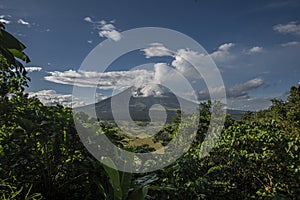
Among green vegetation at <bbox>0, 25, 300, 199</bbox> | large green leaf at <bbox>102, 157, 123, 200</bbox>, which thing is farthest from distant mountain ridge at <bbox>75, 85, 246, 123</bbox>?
large green leaf at <bbox>102, 157, 123, 200</bbox>

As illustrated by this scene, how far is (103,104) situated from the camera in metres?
2.84

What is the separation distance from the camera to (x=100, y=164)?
7.39ft

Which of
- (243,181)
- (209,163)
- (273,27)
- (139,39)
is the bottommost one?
(243,181)

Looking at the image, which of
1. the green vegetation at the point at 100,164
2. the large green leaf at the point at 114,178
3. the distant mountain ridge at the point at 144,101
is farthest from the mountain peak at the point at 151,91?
the large green leaf at the point at 114,178

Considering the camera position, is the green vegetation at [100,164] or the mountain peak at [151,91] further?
the mountain peak at [151,91]

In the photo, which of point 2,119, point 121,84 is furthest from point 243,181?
point 2,119

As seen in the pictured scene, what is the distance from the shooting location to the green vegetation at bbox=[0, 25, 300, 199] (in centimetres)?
211

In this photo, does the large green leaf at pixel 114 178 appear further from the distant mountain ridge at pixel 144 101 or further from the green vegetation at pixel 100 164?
the distant mountain ridge at pixel 144 101

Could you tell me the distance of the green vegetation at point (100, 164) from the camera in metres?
2.11

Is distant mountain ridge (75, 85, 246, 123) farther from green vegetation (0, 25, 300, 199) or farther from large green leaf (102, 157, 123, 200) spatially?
large green leaf (102, 157, 123, 200)

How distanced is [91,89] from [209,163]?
1548 mm

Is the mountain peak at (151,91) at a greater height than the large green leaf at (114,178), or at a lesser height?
greater

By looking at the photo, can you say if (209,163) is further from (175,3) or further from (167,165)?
(175,3)

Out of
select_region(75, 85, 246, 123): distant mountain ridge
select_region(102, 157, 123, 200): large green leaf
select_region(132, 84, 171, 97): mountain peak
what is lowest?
select_region(102, 157, 123, 200): large green leaf
